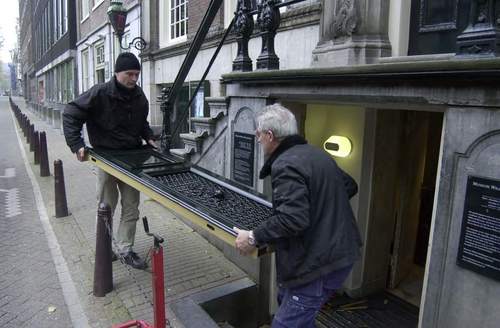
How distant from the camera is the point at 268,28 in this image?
4.42 meters

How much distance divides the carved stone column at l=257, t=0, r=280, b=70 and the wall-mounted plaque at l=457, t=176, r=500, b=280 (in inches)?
99.9

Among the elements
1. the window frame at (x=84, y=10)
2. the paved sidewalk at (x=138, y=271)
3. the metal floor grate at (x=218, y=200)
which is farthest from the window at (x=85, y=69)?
the metal floor grate at (x=218, y=200)

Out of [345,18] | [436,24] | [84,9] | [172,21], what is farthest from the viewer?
[84,9]

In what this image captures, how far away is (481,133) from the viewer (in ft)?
8.08

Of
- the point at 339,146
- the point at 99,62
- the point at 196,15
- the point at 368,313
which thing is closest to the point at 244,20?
the point at 339,146

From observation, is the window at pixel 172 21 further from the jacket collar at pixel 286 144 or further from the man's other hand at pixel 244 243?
the man's other hand at pixel 244 243

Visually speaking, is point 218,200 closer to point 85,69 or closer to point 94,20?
point 94,20

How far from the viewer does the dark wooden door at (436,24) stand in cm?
366

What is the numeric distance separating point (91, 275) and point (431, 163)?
→ 13.5 ft

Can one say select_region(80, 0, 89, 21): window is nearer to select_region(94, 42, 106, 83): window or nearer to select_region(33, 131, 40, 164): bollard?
select_region(94, 42, 106, 83): window

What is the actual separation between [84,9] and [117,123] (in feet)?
64.1

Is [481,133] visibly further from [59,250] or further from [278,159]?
[59,250]

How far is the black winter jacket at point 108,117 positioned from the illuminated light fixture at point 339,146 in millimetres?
2118

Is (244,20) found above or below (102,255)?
above
